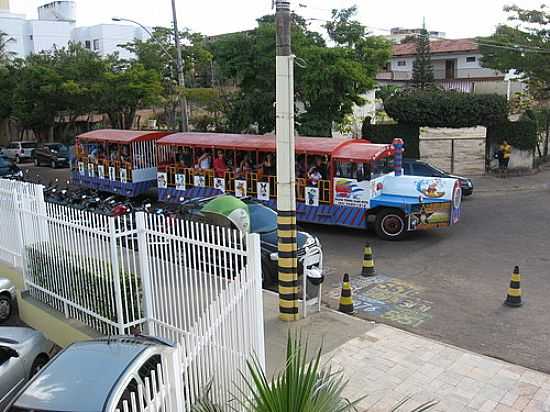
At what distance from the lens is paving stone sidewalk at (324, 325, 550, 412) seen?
652cm

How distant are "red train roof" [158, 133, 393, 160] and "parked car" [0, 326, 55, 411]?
360 inches

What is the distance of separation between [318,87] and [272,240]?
12106 millimetres

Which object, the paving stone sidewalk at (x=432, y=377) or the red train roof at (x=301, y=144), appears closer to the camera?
the paving stone sidewalk at (x=432, y=377)

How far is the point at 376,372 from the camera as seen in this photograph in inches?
287

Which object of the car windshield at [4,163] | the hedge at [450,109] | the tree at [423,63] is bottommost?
the car windshield at [4,163]

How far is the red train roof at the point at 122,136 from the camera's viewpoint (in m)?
20.5

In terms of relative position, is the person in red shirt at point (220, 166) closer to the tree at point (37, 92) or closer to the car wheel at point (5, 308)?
the car wheel at point (5, 308)

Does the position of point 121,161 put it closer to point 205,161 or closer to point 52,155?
point 205,161

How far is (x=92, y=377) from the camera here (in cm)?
506

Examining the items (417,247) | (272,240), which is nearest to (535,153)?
(417,247)

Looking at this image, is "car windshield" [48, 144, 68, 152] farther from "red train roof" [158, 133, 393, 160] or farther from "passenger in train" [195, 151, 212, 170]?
"passenger in train" [195, 151, 212, 170]

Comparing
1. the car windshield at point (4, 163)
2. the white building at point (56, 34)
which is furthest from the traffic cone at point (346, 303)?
the white building at point (56, 34)

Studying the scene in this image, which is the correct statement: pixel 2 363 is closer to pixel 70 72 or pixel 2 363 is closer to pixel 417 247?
pixel 417 247

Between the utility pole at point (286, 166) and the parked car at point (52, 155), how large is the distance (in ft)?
86.8
